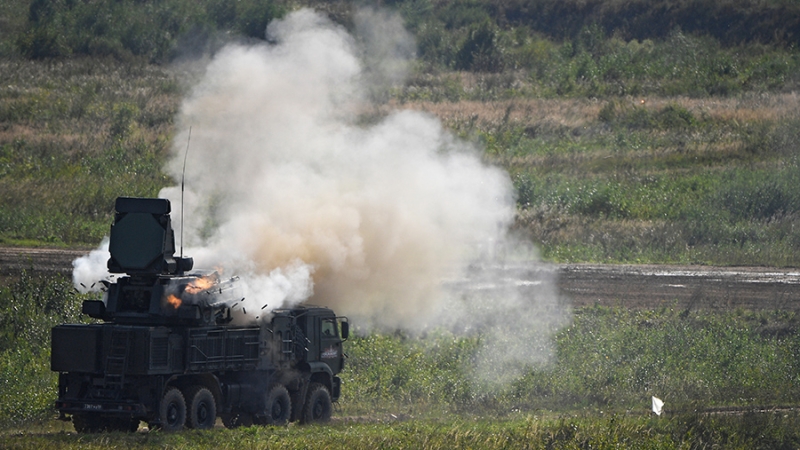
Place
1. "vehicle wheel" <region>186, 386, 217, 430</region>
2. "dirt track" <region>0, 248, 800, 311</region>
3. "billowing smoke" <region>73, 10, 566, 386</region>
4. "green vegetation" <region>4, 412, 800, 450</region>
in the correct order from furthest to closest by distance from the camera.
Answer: "dirt track" <region>0, 248, 800, 311</region> → "billowing smoke" <region>73, 10, 566, 386</region> → "vehicle wheel" <region>186, 386, 217, 430</region> → "green vegetation" <region>4, 412, 800, 450</region>

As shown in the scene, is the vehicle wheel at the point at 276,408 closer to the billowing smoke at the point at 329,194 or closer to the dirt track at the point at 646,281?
the billowing smoke at the point at 329,194

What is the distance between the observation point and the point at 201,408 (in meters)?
19.6

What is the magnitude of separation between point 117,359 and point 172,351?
36.6 inches

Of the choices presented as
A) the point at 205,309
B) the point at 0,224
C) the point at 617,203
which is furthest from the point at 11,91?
the point at 205,309

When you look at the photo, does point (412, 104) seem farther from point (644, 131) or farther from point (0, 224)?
point (0, 224)

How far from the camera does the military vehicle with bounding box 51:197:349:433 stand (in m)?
18.5

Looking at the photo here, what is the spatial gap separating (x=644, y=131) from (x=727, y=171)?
6.42 meters

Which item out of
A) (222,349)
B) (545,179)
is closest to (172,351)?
(222,349)

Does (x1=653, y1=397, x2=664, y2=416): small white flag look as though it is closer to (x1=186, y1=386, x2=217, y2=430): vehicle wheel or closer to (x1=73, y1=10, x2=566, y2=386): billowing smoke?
(x1=73, y1=10, x2=566, y2=386): billowing smoke

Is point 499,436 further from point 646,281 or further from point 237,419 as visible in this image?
point 646,281

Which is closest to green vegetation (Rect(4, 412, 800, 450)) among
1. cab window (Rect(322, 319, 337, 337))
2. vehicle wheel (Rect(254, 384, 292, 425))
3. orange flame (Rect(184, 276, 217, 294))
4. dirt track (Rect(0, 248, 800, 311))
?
vehicle wheel (Rect(254, 384, 292, 425))

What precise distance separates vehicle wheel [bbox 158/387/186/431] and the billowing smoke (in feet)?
9.59

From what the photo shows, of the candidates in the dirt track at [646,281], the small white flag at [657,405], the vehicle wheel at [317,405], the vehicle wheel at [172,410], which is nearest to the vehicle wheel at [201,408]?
the vehicle wheel at [172,410]

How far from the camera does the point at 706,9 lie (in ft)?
Answer: 215
